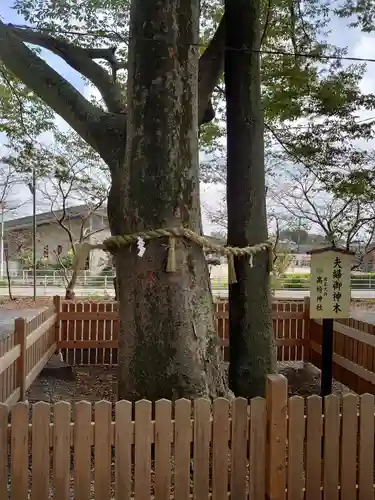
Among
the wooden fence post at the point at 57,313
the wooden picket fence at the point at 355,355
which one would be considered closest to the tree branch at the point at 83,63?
the wooden fence post at the point at 57,313

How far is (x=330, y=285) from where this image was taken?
15.9 feet

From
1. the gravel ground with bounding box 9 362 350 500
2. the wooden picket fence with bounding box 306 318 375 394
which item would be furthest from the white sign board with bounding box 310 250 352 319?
the gravel ground with bounding box 9 362 350 500

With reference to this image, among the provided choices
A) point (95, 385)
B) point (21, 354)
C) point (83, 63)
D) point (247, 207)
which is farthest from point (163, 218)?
point (95, 385)

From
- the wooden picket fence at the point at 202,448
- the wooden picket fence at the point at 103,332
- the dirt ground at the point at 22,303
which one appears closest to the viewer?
the wooden picket fence at the point at 202,448

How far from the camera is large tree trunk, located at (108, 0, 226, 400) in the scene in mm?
3504

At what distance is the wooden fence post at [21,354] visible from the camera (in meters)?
4.39

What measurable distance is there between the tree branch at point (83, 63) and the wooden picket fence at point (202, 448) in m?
3.05

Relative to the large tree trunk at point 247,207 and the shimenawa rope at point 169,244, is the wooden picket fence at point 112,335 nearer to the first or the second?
the large tree trunk at point 247,207

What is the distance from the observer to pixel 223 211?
15320 mm

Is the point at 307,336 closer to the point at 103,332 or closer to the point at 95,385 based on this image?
the point at 103,332

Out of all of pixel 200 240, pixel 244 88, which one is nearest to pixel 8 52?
pixel 244 88

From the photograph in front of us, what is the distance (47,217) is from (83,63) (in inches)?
553

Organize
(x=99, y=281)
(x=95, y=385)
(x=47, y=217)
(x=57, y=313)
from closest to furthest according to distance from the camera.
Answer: (x=95, y=385)
(x=57, y=313)
(x=47, y=217)
(x=99, y=281)

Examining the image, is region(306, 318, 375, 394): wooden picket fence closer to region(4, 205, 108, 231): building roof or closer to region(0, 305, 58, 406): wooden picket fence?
region(0, 305, 58, 406): wooden picket fence
